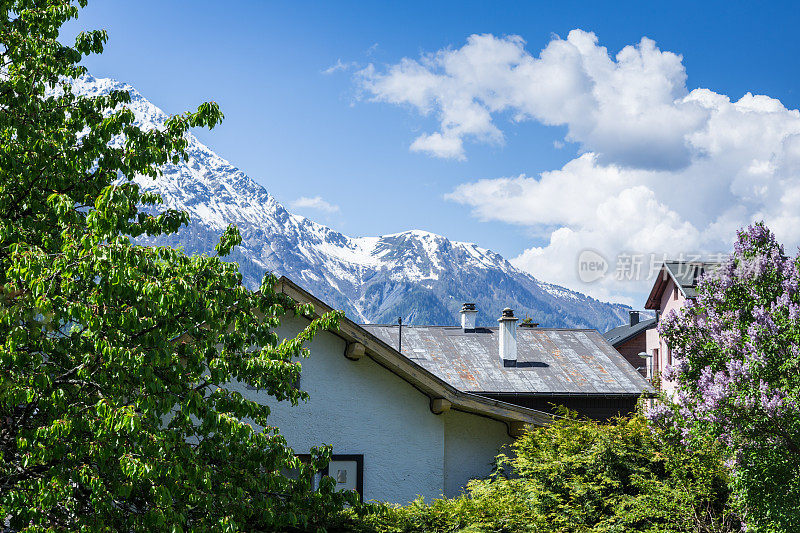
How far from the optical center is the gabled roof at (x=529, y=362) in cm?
2208

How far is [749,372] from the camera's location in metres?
10.9

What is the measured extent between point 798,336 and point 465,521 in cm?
559

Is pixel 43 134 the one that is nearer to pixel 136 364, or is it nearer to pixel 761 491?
pixel 136 364

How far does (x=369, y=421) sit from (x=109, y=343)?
960cm

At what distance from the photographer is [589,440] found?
14.3 metres

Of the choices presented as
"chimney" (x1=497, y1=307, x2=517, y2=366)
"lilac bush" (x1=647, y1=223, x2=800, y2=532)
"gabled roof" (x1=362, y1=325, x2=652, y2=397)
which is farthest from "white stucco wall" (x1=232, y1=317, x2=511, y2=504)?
"chimney" (x1=497, y1=307, x2=517, y2=366)

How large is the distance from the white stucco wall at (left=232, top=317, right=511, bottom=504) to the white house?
0.02 m

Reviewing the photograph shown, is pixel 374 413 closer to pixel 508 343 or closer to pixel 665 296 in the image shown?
pixel 508 343

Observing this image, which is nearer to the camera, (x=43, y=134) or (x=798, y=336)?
(x=43, y=134)

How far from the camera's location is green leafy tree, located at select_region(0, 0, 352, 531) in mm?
6688

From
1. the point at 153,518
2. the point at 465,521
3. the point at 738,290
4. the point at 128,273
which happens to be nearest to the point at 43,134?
the point at 128,273

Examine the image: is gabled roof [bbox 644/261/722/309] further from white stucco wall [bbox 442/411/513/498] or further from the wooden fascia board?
white stucco wall [bbox 442/411/513/498]

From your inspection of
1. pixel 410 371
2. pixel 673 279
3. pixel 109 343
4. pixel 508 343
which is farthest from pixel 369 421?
pixel 673 279

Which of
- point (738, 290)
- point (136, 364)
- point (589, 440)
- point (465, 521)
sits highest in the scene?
point (738, 290)
